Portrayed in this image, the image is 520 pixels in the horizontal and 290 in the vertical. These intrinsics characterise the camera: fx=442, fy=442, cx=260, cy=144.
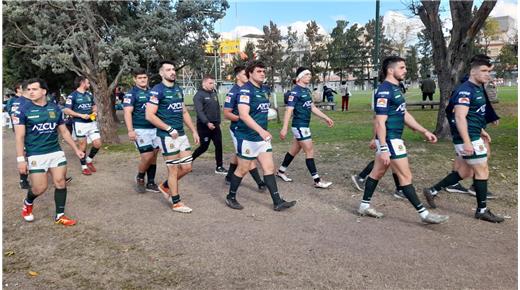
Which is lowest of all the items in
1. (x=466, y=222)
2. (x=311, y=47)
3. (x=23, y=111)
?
(x=466, y=222)

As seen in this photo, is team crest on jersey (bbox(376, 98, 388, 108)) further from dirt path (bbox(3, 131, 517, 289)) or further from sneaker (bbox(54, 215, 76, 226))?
sneaker (bbox(54, 215, 76, 226))

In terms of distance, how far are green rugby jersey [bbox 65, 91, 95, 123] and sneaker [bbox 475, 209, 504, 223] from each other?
6.98m

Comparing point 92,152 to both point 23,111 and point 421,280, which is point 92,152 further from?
point 421,280

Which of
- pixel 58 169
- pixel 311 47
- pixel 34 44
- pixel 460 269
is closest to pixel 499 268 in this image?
pixel 460 269

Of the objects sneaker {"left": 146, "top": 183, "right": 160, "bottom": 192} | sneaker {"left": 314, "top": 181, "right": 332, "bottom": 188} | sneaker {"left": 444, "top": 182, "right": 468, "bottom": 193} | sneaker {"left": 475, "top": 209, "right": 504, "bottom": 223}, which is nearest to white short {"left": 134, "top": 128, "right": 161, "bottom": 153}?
sneaker {"left": 146, "top": 183, "right": 160, "bottom": 192}

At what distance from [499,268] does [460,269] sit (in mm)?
359

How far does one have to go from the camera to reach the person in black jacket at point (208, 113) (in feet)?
26.2

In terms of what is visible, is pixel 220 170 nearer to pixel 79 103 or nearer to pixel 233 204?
pixel 233 204

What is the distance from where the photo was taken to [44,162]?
17.3ft

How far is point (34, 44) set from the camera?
13.3 metres

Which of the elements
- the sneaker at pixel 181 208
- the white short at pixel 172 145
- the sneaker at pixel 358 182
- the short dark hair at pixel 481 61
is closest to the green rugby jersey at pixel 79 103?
the white short at pixel 172 145

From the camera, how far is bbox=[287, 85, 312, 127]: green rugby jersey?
6.97 metres

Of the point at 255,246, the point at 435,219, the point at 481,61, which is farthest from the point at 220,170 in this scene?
the point at 481,61

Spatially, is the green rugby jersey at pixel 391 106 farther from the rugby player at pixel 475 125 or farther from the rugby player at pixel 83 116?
the rugby player at pixel 83 116
